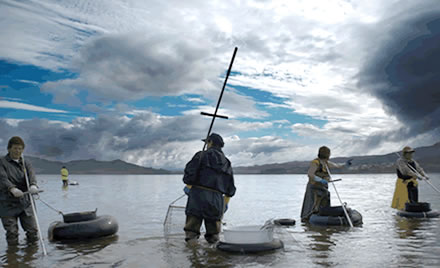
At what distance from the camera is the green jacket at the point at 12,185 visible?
726 centimetres

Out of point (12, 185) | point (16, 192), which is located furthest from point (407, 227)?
point (12, 185)

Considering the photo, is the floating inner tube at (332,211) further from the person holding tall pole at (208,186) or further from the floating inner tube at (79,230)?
the floating inner tube at (79,230)

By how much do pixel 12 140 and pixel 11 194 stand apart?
43.1 inches

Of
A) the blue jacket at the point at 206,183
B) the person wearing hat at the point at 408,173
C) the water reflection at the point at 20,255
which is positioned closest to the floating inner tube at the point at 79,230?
the water reflection at the point at 20,255

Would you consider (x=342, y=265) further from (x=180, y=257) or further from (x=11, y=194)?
(x=11, y=194)

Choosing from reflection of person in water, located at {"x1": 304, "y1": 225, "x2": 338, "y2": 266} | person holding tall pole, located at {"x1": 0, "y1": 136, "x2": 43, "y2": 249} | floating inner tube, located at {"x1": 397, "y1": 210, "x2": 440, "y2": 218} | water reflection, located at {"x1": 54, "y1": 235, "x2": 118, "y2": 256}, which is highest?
person holding tall pole, located at {"x1": 0, "y1": 136, "x2": 43, "y2": 249}

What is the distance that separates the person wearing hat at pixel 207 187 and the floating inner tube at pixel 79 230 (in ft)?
8.62

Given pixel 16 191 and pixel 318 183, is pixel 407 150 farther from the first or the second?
pixel 16 191

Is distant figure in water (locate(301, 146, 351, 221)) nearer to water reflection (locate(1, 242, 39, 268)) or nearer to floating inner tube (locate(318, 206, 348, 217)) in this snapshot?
floating inner tube (locate(318, 206, 348, 217))

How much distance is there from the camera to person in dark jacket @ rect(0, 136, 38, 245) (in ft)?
23.8

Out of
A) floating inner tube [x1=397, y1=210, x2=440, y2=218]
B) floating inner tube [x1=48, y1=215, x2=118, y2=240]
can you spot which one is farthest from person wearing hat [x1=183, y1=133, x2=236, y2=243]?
floating inner tube [x1=397, y1=210, x2=440, y2=218]

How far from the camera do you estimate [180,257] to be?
6.44m

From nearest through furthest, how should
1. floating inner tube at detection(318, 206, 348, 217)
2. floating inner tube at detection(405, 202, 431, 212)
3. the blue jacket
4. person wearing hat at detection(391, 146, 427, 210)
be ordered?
1. the blue jacket
2. floating inner tube at detection(318, 206, 348, 217)
3. floating inner tube at detection(405, 202, 431, 212)
4. person wearing hat at detection(391, 146, 427, 210)

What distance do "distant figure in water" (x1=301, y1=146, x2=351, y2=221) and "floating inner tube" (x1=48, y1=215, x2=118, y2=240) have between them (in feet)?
18.6
